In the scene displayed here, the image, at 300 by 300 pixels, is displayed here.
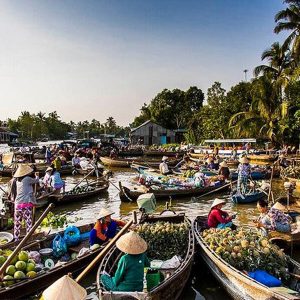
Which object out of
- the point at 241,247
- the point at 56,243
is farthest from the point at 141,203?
the point at 241,247

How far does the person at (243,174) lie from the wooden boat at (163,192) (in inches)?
60.9

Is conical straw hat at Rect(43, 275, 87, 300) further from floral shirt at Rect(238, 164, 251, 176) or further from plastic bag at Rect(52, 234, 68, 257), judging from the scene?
floral shirt at Rect(238, 164, 251, 176)

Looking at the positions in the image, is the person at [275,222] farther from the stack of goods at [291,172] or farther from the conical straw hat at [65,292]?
the stack of goods at [291,172]

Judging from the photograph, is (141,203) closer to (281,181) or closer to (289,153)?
(281,181)

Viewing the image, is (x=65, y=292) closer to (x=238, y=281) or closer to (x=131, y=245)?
(x=131, y=245)

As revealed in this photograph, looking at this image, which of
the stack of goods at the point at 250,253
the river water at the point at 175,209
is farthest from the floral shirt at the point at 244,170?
the stack of goods at the point at 250,253

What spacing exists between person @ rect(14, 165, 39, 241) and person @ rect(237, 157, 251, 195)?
9.31 metres

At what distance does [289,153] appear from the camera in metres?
30.3

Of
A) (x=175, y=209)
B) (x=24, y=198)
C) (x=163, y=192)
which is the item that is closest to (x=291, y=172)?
(x=163, y=192)

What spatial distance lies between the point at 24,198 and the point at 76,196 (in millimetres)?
7119

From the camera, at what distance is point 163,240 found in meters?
7.74

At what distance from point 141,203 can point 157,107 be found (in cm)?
5249

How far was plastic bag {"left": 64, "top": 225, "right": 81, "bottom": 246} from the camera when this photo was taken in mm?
8188

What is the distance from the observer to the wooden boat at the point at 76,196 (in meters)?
14.2
